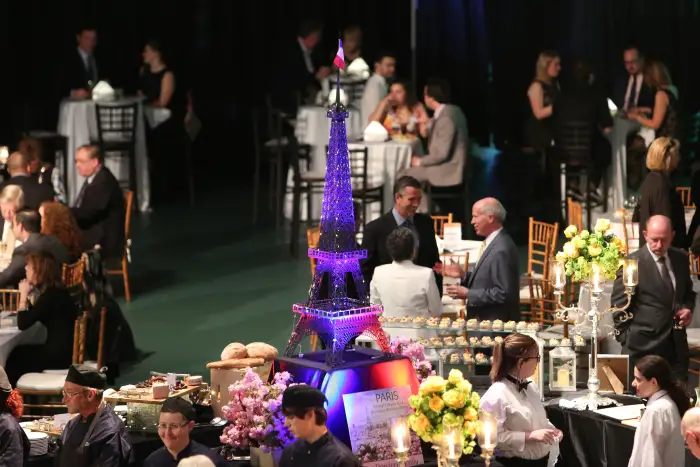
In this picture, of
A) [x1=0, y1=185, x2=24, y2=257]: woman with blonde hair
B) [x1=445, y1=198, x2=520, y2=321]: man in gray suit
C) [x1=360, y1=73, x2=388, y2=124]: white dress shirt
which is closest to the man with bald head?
[x1=445, y1=198, x2=520, y2=321]: man in gray suit

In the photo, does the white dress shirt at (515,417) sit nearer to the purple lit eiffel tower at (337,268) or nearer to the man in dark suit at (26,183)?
the purple lit eiffel tower at (337,268)

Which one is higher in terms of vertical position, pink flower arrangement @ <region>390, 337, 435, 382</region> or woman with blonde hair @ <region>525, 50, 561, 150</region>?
woman with blonde hair @ <region>525, 50, 561, 150</region>

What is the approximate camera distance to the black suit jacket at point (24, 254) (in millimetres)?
8930

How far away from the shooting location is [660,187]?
920 centimetres

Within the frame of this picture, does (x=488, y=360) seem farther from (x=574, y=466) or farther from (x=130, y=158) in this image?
(x=130, y=158)

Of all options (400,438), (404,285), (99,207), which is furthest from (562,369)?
(99,207)

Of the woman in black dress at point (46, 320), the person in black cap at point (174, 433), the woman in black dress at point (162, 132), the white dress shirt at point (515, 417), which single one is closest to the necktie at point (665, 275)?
the white dress shirt at point (515, 417)

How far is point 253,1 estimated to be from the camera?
19.6 metres

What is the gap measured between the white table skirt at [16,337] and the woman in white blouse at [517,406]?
125 inches

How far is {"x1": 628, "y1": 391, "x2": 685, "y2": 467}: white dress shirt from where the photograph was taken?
19.1ft

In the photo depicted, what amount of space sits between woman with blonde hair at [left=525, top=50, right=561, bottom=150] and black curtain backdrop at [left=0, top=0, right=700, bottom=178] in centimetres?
402

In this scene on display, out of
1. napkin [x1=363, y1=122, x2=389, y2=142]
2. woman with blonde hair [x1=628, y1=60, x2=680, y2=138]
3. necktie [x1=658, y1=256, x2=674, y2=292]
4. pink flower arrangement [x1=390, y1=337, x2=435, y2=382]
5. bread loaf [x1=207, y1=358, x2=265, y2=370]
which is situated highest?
woman with blonde hair [x1=628, y1=60, x2=680, y2=138]

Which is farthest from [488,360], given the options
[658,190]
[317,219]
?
[317,219]

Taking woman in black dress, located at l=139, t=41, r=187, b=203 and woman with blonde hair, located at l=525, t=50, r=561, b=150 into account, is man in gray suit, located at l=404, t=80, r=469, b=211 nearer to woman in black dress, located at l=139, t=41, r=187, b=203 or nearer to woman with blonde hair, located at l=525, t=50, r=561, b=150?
woman with blonde hair, located at l=525, t=50, r=561, b=150
